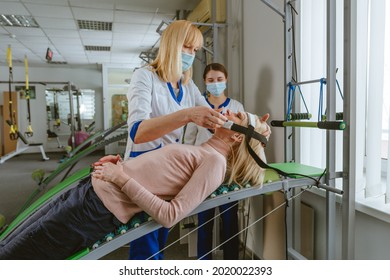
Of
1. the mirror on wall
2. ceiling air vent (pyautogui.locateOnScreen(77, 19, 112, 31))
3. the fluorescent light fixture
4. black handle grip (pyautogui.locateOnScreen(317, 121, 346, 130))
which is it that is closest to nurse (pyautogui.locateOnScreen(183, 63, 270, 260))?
black handle grip (pyautogui.locateOnScreen(317, 121, 346, 130))

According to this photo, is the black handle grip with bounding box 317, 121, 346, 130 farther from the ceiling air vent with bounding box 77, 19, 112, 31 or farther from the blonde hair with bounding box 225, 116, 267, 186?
the ceiling air vent with bounding box 77, 19, 112, 31

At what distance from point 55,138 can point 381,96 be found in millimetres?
7718

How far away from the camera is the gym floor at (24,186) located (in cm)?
219

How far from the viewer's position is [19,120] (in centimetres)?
733

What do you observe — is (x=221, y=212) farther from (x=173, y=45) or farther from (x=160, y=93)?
(x=173, y=45)

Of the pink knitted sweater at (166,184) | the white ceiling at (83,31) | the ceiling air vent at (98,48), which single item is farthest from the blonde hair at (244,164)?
the ceiling air vent at (98,48)

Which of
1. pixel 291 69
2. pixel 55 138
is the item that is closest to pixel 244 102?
pixel 291 69

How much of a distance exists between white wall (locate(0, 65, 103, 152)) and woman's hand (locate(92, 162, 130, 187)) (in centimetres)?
715

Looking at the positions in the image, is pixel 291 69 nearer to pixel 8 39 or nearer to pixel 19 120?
pixel 8 39

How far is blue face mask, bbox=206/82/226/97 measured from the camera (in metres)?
1.92

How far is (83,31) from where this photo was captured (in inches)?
188

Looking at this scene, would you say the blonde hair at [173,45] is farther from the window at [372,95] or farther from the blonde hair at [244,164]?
the window at [372,95]

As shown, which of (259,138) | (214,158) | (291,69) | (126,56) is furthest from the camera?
(126,56)
